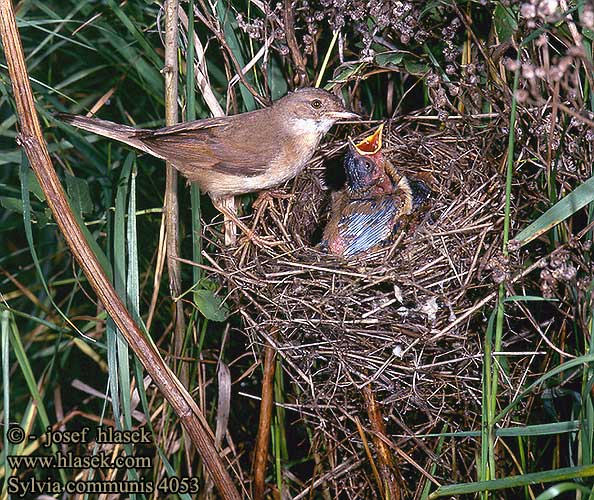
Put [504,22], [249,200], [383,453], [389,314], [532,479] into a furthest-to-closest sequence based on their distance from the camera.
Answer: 1. [249,200]
2. [383,453]
3. [389,314]
4. [504,22]
5. [532,479]

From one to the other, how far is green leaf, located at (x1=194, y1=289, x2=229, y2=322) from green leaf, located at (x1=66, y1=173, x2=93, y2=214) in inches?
21.5

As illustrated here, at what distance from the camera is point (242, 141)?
331 cm

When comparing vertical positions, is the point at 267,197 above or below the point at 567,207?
below

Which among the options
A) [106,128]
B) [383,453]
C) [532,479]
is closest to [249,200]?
[106,128]

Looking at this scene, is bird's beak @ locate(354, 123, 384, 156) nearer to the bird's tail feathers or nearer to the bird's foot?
the bird's foot

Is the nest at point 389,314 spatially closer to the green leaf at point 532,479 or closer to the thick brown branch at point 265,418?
the thick brown branch at point 265,418

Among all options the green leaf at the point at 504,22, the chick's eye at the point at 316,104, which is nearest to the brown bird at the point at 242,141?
the chick's eye at the point at 316,104

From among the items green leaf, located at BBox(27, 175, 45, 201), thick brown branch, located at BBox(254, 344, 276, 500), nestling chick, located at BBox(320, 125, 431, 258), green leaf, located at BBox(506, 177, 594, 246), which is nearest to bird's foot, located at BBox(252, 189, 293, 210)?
nestling chick, located at BBox(320, 125, 431, 258)

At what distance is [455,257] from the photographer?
110 inches

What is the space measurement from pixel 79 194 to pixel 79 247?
832 mm

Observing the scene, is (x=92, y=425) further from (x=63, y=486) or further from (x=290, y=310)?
(x=290, y=310)

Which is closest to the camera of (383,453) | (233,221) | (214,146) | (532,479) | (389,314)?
(532,479)

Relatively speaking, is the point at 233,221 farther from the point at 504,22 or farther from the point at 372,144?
the point at 504,22

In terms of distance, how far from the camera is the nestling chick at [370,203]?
3.24 meters
